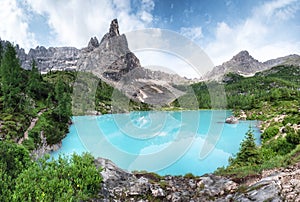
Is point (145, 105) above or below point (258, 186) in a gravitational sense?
above

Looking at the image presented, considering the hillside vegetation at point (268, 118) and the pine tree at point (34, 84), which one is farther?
the pine tree at point (34, 84)

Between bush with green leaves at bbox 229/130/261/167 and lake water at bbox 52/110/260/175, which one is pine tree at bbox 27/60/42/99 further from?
bush with green leaves at bbox 229/130/261/167

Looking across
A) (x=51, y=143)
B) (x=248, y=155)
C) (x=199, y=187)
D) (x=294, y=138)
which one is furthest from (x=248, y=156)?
(x=51, y=143)

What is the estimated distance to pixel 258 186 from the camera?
773 cm

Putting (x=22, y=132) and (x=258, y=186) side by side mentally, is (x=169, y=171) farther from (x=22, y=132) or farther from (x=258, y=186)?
(x=22, y=132)

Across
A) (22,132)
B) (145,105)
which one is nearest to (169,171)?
(22,132)

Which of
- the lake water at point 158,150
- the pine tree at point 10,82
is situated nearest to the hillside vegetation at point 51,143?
the pine tree at point 10,82

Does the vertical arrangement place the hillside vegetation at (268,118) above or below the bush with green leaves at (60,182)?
above

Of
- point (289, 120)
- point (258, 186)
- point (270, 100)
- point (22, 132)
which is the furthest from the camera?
point (270, 100)

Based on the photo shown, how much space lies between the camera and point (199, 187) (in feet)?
32.4

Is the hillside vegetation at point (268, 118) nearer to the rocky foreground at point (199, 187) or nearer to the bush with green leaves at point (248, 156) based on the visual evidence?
the bush with green leaves at point (248, 156)

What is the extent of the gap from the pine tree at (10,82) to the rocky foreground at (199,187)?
30.7m

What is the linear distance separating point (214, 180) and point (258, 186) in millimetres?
2830

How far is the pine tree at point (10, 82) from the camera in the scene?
34375mm
